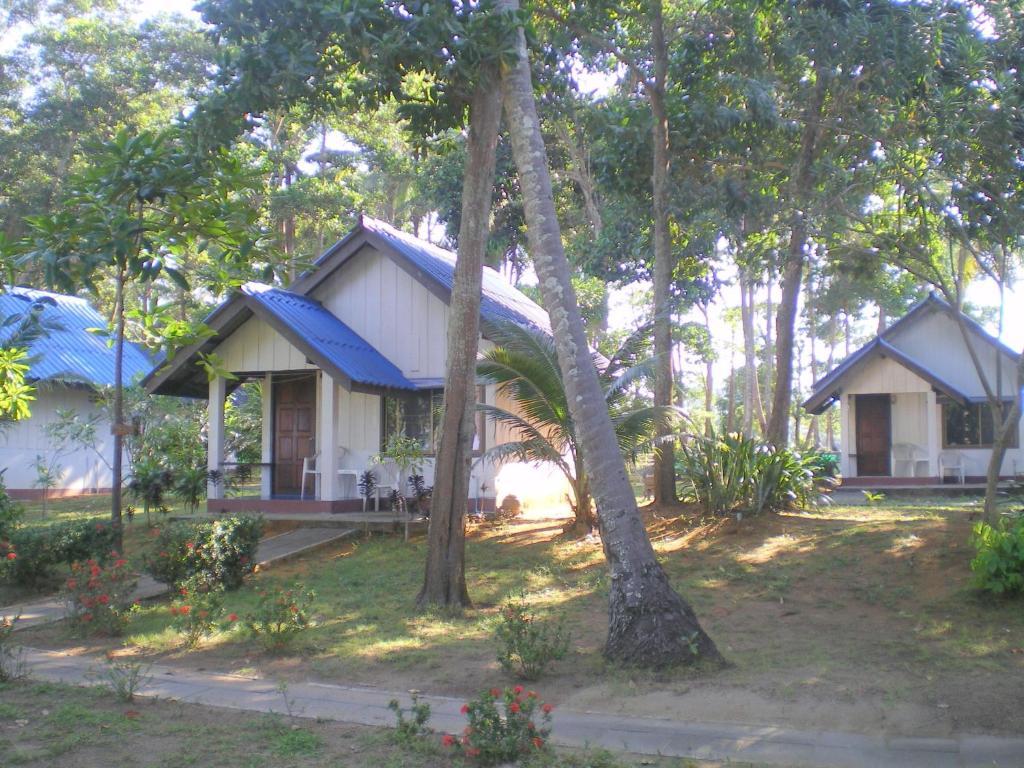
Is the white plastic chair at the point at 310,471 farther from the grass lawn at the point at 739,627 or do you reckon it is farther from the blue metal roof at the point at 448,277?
the blue metal roof at the point at 448,277

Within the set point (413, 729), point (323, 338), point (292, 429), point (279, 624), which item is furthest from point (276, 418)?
point (413, 729)

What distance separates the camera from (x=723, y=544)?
1251 cm

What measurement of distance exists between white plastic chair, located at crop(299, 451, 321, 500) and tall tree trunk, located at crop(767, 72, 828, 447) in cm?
817

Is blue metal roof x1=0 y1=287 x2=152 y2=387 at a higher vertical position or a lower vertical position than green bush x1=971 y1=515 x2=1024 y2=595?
higher

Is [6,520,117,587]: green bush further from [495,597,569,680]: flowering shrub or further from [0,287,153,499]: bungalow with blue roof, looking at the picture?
[0,287,153,499]: bungalow with blue roof

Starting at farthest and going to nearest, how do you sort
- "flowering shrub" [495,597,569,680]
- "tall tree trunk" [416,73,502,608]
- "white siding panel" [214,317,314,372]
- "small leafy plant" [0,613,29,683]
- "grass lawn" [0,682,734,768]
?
"white siding panel" [214,317,314,372]
"tall tree trunk" [416,73,502,608]
"small leafy plant" [0,613,29,683]
"flowering shrub" [495,597,569,680]
"grass lawn" [0,682,734,768]

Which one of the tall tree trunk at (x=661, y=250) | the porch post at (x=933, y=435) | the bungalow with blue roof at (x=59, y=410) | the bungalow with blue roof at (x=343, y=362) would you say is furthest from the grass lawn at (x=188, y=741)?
the porch post at (x=933, y=435)

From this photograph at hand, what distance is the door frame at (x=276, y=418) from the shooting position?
57.0 ft

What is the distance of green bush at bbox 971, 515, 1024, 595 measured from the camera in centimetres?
889

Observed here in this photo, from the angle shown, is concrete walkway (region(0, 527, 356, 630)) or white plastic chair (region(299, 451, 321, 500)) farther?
white plastic chair (region(299, 451, 321, 500))

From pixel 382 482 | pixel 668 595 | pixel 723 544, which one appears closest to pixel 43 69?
pixel 382 482

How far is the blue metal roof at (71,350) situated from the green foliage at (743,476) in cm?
1425

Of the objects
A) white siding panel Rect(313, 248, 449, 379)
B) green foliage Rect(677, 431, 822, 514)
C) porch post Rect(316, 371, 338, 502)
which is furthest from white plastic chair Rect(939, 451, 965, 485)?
porch post Rect(316, 371, 338, 502)

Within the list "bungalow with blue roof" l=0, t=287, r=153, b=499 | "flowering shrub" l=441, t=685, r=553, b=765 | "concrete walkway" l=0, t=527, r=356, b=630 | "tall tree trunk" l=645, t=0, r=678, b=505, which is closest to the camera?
"flowering shrub" l=441, t=685, r=553, b=765
